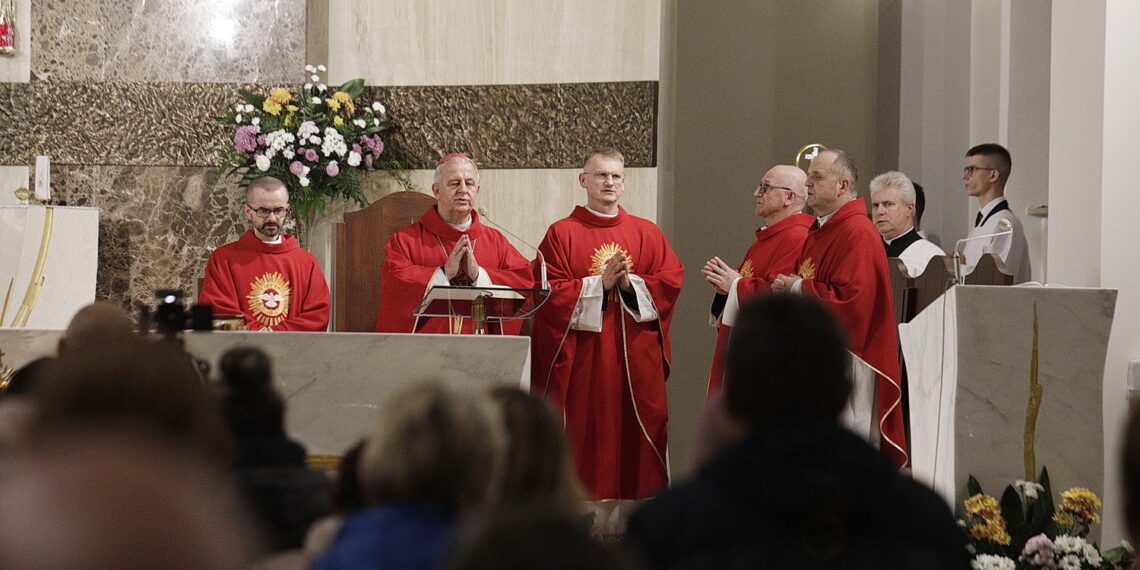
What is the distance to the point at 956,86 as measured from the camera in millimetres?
9328

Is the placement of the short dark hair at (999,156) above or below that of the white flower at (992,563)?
above

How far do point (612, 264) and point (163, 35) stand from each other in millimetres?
3809

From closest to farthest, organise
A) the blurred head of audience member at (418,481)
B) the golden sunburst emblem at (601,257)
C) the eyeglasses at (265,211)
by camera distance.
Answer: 1. the blurred head of audience member at (418,481)
2. the golden sunburst emblem at (601,257)
3. the eyeglasses at (265,211)

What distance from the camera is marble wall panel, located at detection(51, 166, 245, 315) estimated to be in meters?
7.83

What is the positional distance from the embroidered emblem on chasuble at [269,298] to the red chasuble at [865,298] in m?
2.98

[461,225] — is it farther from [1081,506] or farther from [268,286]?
[1081,506]

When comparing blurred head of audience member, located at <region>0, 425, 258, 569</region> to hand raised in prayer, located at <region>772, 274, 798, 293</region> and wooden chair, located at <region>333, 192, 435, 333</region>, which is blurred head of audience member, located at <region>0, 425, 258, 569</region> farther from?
wooden chair, located at <region>333, 192, 435, 333</region>

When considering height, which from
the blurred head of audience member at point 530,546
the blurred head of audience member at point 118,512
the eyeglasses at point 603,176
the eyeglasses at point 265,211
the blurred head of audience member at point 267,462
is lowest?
the blurred head of audience member at point 267,462

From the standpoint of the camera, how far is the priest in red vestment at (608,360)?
20.7 ft

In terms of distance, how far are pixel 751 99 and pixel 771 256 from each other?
3.84 m

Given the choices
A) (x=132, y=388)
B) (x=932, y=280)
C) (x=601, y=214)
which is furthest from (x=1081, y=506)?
(x=132, y=388)

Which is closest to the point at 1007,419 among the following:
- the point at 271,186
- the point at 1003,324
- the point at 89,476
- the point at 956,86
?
the point at 1003,324

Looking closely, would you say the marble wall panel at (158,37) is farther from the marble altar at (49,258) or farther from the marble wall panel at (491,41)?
Answer: the marble altar at (49,258)

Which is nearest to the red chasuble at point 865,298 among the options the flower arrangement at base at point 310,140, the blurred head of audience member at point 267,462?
the flower arrangement at base at point 310,140
